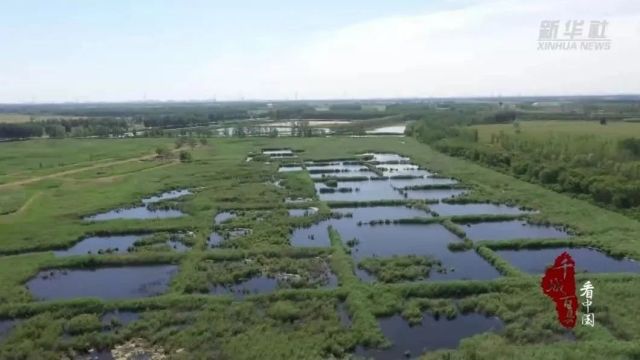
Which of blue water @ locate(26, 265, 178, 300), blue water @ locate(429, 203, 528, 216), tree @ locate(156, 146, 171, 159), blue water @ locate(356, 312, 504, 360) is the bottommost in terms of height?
tree @ locate(156, 146, 171, 159)

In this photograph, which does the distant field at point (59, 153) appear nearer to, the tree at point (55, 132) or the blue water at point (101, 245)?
the tree at point (55, 132)

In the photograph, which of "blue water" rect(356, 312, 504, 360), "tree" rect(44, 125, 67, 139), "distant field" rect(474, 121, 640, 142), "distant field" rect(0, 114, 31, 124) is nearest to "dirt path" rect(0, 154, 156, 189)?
"tree" rect(44, 125, 67, 139)

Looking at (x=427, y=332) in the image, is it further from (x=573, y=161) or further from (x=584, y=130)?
(x=584, y=130)

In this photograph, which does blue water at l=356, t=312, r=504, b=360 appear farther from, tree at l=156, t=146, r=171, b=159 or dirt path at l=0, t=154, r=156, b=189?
tree at l=156, t=146, r=171, b=159

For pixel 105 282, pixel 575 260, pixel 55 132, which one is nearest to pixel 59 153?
pixel 55 132

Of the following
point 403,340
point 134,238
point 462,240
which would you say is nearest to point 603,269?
point 462,240

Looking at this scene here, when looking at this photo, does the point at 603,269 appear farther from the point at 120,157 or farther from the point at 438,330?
the point at 120,157

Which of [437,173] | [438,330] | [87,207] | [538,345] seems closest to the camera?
[538,345]
